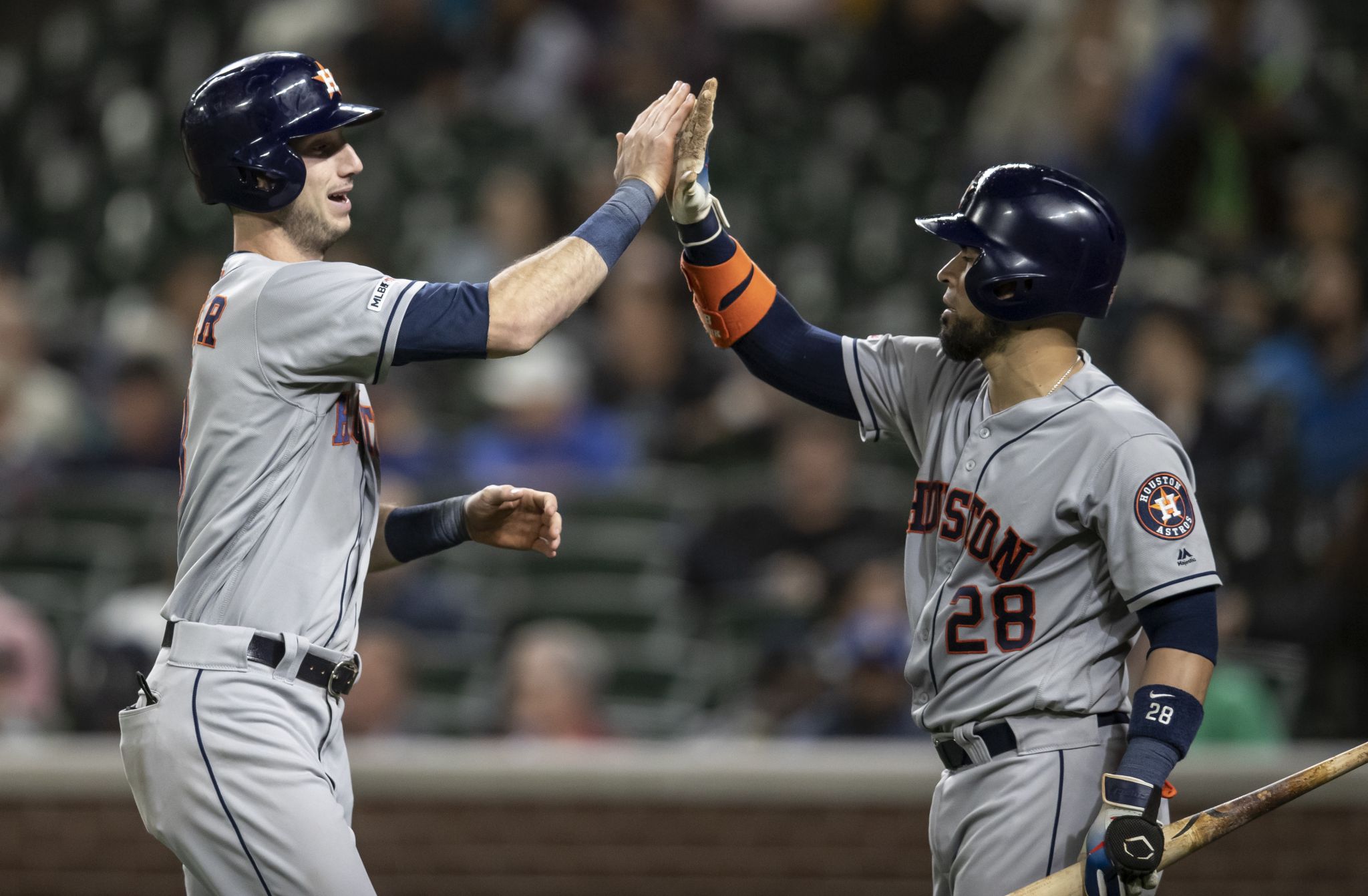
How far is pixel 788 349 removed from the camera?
3268 millimetres

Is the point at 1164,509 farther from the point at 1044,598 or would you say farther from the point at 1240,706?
the point at 1240,706

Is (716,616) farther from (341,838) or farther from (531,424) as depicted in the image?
(341,838)

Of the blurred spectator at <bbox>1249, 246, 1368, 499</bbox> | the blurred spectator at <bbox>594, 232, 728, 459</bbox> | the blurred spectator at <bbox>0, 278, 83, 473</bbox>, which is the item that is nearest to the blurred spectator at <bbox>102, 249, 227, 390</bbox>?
the blurred spectator at <bbox>0, 278, 83, 473</bbox>

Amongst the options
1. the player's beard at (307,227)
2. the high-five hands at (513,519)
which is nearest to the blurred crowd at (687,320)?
the high-five hands at (513,519)

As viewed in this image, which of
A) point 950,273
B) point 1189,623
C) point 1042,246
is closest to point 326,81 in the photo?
point 950,273

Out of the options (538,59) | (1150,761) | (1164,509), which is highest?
(538,59)

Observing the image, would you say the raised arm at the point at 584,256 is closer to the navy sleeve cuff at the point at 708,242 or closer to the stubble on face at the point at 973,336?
the navy sleeve cuff at the point at 708,242

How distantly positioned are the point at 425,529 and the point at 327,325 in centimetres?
61

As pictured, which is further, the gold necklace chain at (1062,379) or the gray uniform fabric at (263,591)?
the gold necklace chain at (1062,379)

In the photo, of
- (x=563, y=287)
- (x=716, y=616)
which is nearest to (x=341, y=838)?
(x=563, y=287)

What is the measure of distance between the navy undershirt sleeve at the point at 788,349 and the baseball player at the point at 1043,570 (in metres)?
0.27

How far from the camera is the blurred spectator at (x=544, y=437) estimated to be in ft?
20.9

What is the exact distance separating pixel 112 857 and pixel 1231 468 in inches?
153

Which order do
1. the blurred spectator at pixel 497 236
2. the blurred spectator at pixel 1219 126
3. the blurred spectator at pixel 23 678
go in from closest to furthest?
the blurred spectator at pixel 23 678, the blurred spectator at pixel 1219 126, the blurred spectator at pixel 497 236
